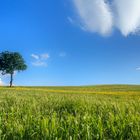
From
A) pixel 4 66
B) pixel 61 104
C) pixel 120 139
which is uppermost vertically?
pixel 4 66

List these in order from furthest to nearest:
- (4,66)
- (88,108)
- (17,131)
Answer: (4,66) → (88,108) → (17,131)

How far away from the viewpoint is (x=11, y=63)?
327ft

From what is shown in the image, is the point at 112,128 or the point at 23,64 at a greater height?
the point at 23,64

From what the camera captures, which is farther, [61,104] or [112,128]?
[61,104]

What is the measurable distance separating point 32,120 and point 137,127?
8.19 feet

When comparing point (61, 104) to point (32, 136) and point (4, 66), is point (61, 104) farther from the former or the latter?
point (4, 66)

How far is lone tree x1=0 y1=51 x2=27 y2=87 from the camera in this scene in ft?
327

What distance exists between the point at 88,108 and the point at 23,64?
91201 millimetres

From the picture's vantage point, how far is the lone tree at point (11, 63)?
327ft

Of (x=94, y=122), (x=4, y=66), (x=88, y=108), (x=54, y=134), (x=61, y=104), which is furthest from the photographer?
(x=4, y=66)

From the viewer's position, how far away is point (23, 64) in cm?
10181

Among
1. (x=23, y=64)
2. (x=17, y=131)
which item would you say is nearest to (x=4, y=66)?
(x=23, y=64)

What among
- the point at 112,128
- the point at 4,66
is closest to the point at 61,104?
the point at 112,128

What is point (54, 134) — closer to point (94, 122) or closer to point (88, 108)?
point (94, 122)
